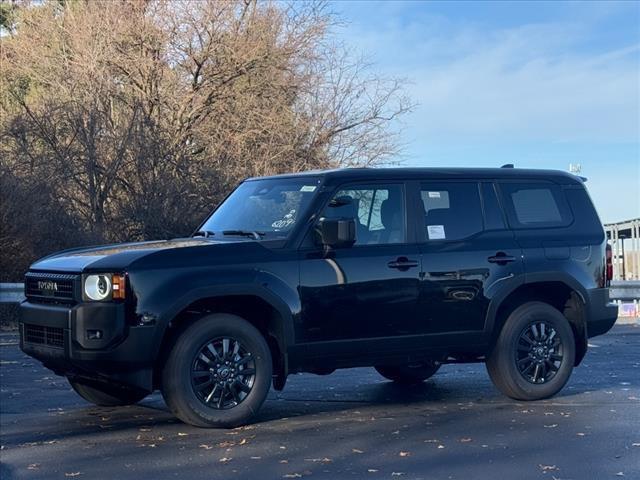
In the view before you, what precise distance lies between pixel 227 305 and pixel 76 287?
1.14 meters

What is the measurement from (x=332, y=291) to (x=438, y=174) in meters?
1.54

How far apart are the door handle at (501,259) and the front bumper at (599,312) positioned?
2.99ft

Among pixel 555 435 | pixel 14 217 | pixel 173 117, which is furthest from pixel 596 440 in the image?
pixel 173 117

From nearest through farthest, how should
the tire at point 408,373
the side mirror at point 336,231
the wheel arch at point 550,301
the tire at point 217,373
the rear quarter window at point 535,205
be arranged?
the tire at point 217,373 → the side mirror at point 336,231 → the wheel arch at point 550,301 → the rear quarter window at point 535,205 → the tire at point 408,373

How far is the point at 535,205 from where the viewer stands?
9266mm

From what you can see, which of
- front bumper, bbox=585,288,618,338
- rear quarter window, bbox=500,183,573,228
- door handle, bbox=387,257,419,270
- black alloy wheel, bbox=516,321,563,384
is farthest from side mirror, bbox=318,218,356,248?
front bumper, bbox=585,288,618,338

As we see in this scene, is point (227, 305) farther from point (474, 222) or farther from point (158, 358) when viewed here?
point (474, 222)

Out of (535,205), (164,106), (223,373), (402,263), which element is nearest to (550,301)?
(535,205)

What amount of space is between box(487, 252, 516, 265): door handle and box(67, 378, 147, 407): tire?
3.07 metres

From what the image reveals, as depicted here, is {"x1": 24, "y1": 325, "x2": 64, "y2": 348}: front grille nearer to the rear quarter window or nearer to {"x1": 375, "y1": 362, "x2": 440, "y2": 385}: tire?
{"x1": 375, "y1": 362, "x2": 440, "y2": 385}: tire

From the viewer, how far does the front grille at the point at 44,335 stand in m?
7.63

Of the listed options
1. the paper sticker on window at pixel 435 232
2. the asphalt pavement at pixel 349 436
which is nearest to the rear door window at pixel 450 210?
the paper sticker on window at pixel 435 232

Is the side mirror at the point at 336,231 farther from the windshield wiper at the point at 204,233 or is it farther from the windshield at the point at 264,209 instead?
the windshield wiper at the point at 204,233

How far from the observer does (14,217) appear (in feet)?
56.0
